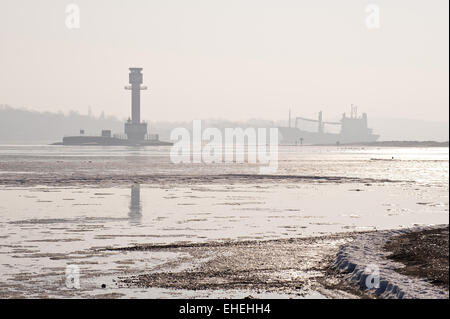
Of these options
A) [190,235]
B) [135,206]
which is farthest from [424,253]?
[135,206]

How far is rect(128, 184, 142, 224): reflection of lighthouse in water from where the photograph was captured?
96.1 ft

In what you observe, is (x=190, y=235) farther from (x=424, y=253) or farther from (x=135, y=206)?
(x=135, y=206)

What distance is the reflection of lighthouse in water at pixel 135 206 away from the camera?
96.1 feet

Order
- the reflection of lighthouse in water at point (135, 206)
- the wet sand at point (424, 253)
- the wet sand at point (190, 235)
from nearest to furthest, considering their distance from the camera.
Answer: the wet sand at point (190, 235) → the wet sand at point (424, 253) → the reflection of lighthouse in water at point (135, 206)

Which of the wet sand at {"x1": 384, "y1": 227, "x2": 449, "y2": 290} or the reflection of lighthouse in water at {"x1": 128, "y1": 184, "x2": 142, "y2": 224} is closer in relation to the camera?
the wet sand at {"x1": 384, "y1": 227, "x2": 449, "y2": 290}

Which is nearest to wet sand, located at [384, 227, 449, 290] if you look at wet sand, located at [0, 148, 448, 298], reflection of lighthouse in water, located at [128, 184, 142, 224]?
wet sand, located at [0, 148, 448, 298]

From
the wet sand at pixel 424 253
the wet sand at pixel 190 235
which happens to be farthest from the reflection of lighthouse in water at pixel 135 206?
Answer: the wet sand at pixel 424 253

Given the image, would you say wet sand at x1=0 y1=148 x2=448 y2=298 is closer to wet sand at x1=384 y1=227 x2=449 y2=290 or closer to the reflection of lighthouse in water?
the reflection of lighthouse in water

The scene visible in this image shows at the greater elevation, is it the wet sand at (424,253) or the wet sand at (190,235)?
the wet sand at (424,253)

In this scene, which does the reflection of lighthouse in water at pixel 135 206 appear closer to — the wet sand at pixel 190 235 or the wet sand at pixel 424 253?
the wet sand at pixel 190 235

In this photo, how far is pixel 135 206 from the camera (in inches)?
1358

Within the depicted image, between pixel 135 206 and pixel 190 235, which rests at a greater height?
pixel 190 235

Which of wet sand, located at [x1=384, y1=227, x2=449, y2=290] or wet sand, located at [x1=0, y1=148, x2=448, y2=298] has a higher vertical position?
wet sand, located at [x1=384, y1=227, x2=449, y2=290]
